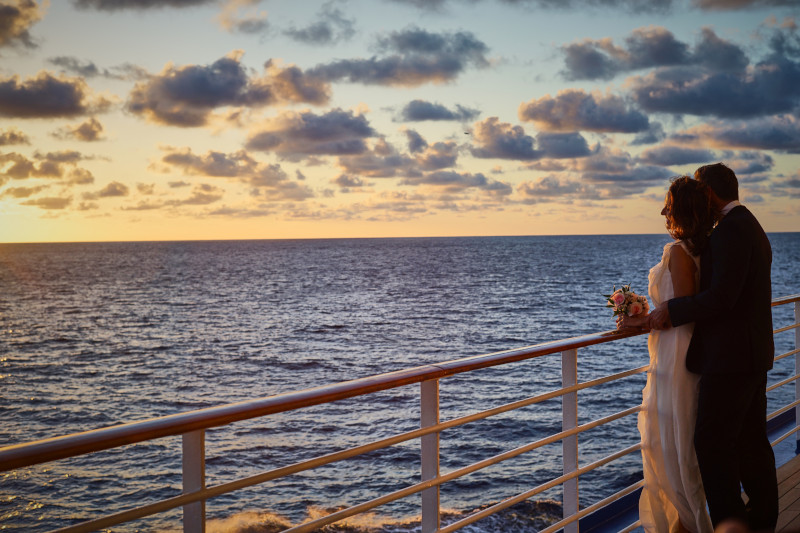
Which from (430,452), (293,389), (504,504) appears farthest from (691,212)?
(293,389)

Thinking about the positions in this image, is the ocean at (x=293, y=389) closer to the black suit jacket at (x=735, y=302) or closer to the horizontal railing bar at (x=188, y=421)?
the black suit jacket at (x=735, y=302)

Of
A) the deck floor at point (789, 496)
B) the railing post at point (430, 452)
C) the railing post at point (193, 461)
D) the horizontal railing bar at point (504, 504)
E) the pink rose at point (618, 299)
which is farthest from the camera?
the deck floor at point (789, 496)

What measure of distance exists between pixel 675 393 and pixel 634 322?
32 centimetres

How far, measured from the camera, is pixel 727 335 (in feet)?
8.26

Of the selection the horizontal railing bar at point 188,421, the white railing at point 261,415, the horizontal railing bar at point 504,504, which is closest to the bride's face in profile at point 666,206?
the white railing at point 261,415

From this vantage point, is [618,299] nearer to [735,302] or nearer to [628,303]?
[628,303]

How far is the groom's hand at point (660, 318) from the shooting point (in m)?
2.62

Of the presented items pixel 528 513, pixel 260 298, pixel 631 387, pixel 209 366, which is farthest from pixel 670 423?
pixel 260 298

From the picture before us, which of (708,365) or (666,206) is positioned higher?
(666,206)

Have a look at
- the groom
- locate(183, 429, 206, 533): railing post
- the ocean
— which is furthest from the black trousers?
the ocean

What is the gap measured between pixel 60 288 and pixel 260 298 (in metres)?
23.8

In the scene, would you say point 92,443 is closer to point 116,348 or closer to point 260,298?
point 116,348

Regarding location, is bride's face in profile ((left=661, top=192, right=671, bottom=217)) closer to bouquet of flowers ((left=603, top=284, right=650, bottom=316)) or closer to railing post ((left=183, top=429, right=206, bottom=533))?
bouquet of flowers ((left=603, top=284, right=650, bottom=316))

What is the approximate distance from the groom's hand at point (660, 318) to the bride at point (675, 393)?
3cm
